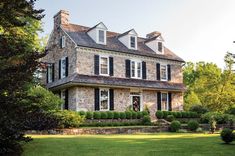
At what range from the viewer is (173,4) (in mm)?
15664

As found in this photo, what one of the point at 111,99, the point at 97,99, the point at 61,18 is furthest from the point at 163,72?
the point at 61,18

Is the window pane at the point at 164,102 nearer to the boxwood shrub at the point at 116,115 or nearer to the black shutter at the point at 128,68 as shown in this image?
the black shutter at the point at 128,68

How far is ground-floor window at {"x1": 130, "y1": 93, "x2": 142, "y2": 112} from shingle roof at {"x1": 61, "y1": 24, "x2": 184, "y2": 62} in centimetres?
391

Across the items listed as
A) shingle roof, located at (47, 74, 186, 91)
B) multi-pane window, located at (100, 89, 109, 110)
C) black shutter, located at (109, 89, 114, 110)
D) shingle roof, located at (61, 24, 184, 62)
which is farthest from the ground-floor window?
shingle roof, located at (61, 24, 184, 62)

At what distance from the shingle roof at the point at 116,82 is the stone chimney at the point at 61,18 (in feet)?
18.8

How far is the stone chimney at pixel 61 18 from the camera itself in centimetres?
2988

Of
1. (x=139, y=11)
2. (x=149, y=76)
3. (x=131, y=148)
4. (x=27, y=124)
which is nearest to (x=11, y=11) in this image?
(x=27, y=124)

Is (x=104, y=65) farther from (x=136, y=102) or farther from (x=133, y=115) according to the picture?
(x=133, y=115)

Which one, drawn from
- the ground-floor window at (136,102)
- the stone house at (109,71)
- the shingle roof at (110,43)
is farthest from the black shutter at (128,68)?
the ground-floor window at (136,102)

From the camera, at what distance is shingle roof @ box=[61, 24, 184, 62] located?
1096 inches

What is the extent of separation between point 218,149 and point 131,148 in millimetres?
3468

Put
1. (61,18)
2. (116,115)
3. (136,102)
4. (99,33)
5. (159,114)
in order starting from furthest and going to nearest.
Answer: (61,18) → (136,102) → (99,33) → (159,114) → (116,115)

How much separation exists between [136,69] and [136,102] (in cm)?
309

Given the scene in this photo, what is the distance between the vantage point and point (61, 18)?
29859mm
